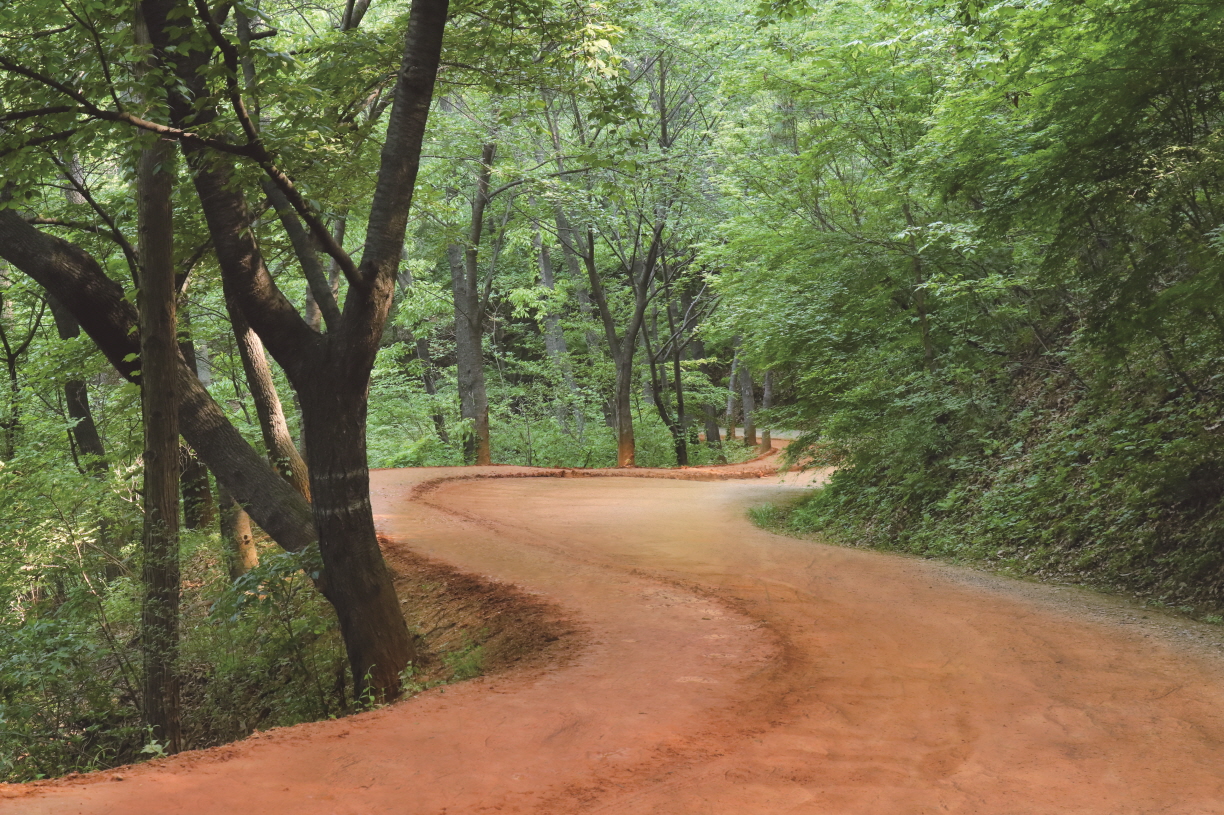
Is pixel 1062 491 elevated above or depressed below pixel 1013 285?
below

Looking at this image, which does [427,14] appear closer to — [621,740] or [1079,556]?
[621,740]

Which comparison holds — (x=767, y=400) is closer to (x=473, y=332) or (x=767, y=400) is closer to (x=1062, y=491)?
(x=473, y=332)

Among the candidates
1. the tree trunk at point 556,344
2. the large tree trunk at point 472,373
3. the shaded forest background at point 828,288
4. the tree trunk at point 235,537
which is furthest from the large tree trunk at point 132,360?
the tree trunk at point 556,344

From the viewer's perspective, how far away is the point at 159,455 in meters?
7.63

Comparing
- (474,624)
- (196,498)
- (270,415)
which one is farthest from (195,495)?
(474,624)

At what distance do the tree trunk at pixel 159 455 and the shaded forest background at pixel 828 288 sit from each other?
430 millimetres

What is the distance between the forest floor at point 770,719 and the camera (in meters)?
4.03

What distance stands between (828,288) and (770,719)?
10434 millimetres

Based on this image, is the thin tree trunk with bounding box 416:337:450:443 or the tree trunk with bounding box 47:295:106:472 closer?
the tree trunk with bounding box 47:295:106:472

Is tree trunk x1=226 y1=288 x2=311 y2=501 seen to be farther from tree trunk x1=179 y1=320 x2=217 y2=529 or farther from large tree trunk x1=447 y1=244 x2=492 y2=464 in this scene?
large tree trunk x1=447 y1=244 x2=492 y2=464

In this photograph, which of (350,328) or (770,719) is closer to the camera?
(770,719)

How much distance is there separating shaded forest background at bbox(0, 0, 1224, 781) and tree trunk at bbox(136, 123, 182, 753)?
0.43 metres

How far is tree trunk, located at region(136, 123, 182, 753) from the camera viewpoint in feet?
24.1

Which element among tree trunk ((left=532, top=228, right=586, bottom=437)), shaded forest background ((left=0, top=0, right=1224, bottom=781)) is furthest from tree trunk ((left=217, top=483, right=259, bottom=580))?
tree trunk ((left=532, top=228, right=586, bottom=437))
